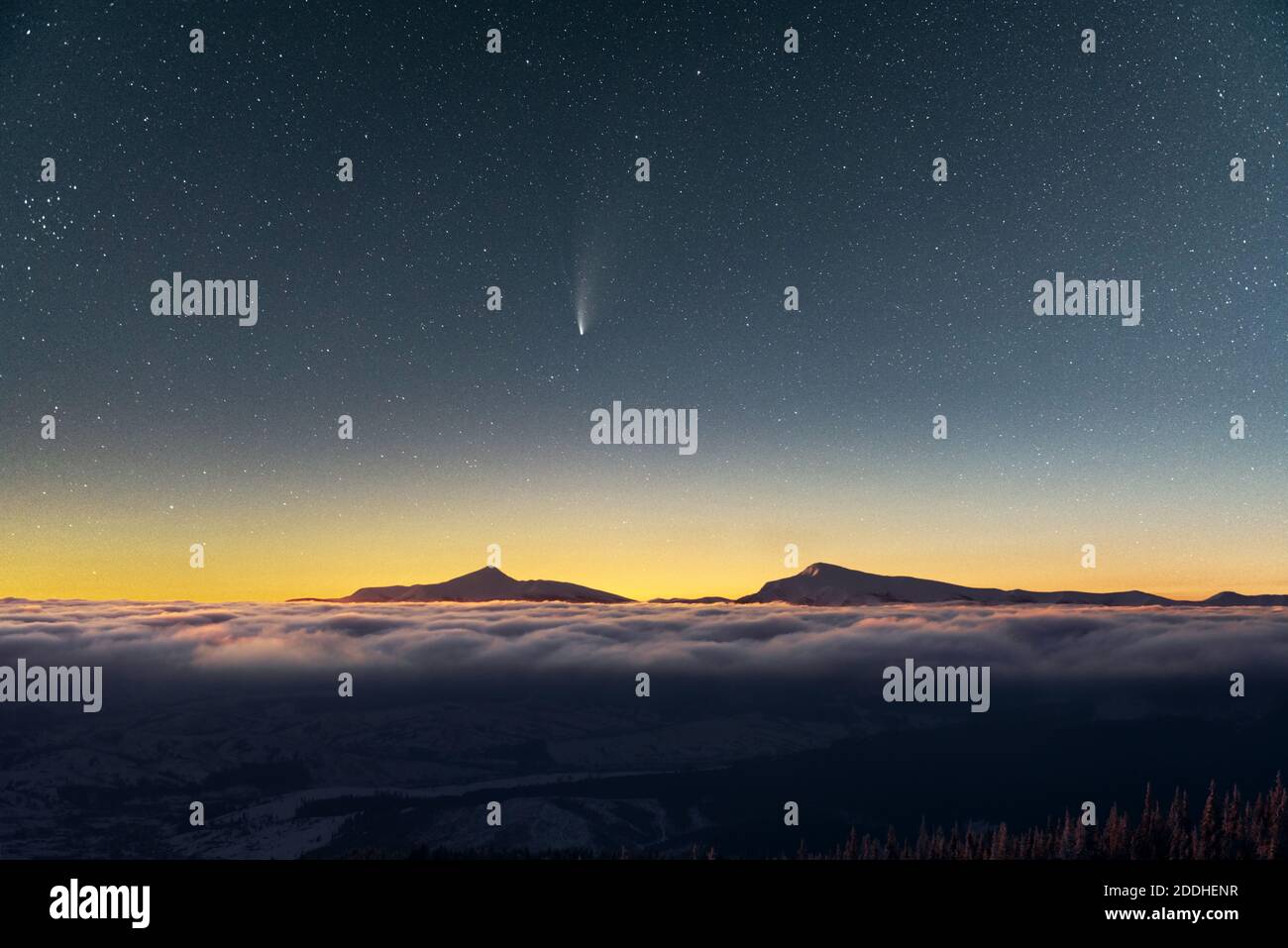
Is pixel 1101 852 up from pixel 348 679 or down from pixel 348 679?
down

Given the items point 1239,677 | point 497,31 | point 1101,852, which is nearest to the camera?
point 497,31

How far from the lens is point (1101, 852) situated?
139 metres
